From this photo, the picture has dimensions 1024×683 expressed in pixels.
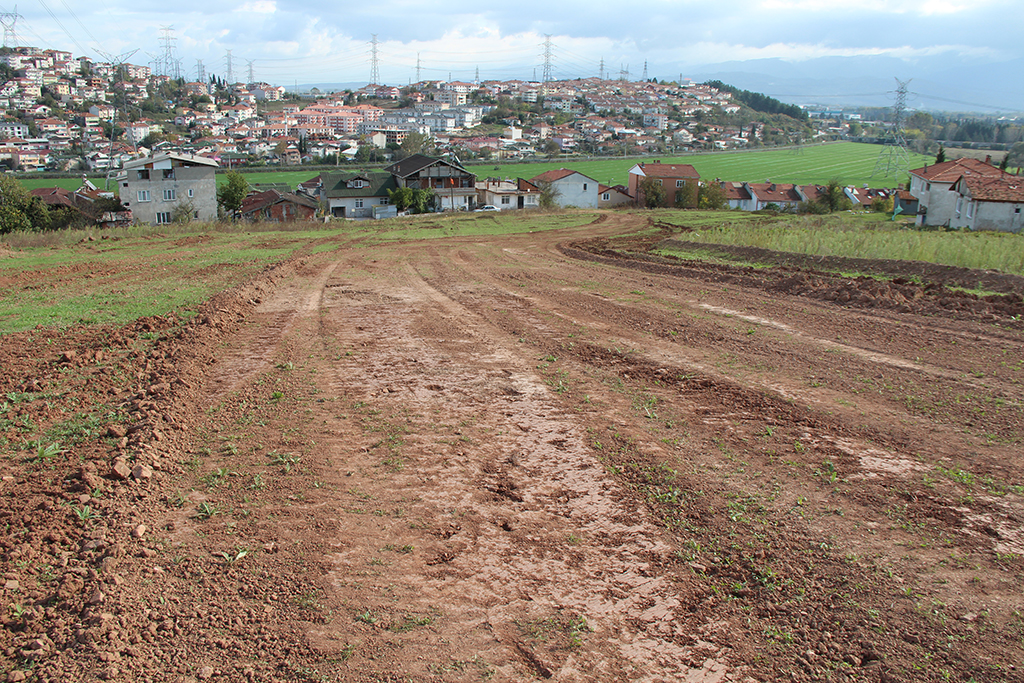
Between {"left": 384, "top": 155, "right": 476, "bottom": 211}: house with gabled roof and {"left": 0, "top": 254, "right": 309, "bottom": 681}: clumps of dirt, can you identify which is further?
{"left": 384, "top": 155, "right": 476, "bottom": 211}: house with gabled roof

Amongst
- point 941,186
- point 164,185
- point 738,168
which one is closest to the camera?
point 941,186

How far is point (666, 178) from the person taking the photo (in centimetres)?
6444

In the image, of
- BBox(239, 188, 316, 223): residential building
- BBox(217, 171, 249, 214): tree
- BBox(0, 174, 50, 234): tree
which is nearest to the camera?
BBox(0, 174, 50, 234): tree

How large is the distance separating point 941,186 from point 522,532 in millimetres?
50485

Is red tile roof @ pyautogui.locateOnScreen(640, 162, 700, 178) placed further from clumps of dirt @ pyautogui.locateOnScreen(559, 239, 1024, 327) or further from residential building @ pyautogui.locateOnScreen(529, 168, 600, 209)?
clumps of dirt @ pyautogui.locateOnScreen(559, 239, 1024, 327)

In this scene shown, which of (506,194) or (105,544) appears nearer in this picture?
(105,544)

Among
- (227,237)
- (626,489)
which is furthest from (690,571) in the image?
(227,237)

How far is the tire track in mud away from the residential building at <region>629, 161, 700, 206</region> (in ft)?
181

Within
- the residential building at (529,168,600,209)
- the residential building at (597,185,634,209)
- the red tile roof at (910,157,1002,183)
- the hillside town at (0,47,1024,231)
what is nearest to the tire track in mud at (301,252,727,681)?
the hillside town at (0,47,1024,231)

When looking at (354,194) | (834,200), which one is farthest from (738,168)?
(354,194)

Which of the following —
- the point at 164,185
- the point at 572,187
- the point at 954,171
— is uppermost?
the point at 954,171

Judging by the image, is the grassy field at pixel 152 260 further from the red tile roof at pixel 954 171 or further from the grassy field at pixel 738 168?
the grassy field at pixel 738 168

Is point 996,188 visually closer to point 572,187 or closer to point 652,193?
point 652,193

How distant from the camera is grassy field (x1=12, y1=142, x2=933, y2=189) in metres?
86.9
